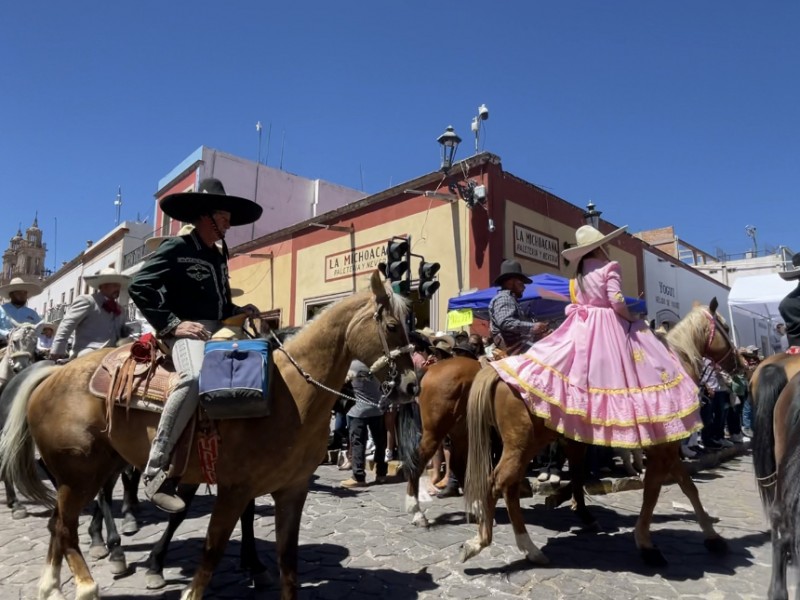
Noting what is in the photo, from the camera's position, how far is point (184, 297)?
11.7ft

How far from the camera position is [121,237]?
3105 cm

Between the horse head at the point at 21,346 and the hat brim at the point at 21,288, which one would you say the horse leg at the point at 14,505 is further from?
the hat brim at the point at 21,288

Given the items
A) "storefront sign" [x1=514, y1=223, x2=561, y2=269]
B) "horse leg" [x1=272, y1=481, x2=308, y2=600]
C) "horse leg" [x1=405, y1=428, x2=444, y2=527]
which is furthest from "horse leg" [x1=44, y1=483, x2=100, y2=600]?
"storefront sign" [x1=514, y1=223, x2=561, y2=269]

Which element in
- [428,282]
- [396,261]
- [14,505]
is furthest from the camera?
[396,261]

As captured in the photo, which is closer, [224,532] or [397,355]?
[224,532]

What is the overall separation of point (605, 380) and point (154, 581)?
3605 mm

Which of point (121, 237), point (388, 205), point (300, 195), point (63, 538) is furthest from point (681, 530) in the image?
point (121, 237)

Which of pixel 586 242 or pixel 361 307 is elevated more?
pixel 586 242

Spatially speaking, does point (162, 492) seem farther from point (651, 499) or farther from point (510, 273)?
point (510, 273)

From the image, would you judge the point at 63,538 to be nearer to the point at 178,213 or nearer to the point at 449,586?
the point at 178,213

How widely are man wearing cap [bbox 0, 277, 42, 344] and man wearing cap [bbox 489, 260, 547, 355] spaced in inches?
252

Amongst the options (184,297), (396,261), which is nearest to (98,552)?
(184,297)

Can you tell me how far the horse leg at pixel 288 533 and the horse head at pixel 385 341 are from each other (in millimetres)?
→ 882

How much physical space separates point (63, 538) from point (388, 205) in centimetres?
1284
